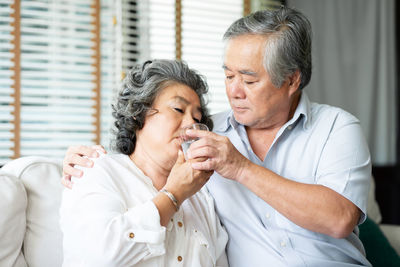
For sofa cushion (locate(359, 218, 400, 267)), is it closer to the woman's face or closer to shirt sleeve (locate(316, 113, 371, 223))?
shirt sleeve (locate(316, 113, 371, 223))

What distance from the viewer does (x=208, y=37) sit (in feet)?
12.8

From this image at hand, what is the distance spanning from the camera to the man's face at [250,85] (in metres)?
1.80

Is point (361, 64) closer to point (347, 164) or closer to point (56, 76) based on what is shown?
point (56, 76)

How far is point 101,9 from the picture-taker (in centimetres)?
344

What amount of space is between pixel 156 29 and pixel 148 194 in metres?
2.35

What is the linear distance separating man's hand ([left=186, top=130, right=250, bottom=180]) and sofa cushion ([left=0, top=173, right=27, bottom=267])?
2.27ft

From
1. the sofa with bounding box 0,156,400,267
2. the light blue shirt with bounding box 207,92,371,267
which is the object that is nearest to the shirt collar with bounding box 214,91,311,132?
the light blue shirt with bounding box 207,92,371,267

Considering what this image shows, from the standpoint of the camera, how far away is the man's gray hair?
1.81 metres

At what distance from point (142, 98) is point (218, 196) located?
1.64ft

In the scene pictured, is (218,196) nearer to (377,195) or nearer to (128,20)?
(128,20)

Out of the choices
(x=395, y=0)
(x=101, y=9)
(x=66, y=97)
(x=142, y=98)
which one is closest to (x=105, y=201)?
(x=142, y=98)

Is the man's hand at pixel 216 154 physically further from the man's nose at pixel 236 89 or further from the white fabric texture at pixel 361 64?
the white fabric texture at pixel 361 64

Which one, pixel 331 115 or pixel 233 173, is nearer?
pixel 233 173

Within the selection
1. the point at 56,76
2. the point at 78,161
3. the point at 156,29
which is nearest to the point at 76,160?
the point at 78,161
